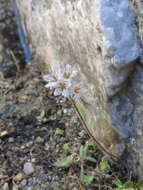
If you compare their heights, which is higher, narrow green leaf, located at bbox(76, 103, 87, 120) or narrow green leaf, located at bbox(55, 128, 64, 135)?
narrow green leaf, located at bbox(76, 103, 87, 120)

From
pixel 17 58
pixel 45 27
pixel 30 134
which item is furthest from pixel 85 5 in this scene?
pixel 17 58

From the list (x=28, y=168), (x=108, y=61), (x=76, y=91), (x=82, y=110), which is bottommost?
(x=28, y=168)

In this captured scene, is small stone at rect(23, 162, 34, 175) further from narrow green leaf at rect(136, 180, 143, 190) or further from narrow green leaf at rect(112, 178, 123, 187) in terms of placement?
narrow green leaf at rect(136, 180, 143, 190)

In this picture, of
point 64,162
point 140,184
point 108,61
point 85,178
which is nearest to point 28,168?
point 64,162

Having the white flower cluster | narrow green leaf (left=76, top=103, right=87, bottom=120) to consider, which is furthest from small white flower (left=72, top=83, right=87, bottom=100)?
Result: narrow green leaf (left=76, top=103, right=87, bottom=120)

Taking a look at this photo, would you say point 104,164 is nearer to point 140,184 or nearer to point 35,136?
point 140,184

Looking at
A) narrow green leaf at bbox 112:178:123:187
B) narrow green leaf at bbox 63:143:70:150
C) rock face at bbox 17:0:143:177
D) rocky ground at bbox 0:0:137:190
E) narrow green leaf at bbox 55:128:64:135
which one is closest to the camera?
rock face at bbox 17:0:143:177

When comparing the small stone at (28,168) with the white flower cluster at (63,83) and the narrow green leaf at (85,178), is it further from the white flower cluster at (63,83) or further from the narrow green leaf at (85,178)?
the white flower cluster at (63,83)

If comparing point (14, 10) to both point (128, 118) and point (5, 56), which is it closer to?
point (5, 56)
